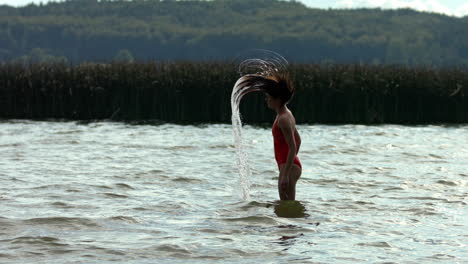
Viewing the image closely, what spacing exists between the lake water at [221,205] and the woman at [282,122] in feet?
2.01

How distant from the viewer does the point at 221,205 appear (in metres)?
11.2

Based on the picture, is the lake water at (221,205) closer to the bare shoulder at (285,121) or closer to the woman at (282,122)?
the woman at (282,122)

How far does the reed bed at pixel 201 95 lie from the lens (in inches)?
1239

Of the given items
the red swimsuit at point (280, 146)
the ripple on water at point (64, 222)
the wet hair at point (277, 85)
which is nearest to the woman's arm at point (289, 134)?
the red swimsuit at point (280, 146)

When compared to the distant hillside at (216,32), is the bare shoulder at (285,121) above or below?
below

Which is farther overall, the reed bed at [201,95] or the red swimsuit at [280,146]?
the reed bed at [201,95]

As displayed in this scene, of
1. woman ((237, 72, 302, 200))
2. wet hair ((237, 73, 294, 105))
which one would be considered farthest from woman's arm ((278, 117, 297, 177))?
wet hair ((237, 73, 294, 105))

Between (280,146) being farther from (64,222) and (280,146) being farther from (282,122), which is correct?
(64,222)

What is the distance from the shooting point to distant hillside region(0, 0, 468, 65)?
12412 cm

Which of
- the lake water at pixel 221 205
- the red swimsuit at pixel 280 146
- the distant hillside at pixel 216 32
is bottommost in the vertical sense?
the lake water at pixel 221 205

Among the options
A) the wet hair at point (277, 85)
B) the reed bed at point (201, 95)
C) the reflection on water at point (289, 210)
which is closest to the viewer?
the wet hair at point (277, 85)

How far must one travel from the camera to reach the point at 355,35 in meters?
142

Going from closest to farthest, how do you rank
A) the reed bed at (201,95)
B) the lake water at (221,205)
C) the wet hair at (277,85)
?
the lake water at (221,205), the wet hair at (277,85), the reed bed at (201,95)

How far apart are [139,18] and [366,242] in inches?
5976
